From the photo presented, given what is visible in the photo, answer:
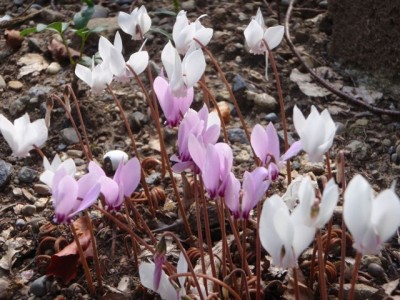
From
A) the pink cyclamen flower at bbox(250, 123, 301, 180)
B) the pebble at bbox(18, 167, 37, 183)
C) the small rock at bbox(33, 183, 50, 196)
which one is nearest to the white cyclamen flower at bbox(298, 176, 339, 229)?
the pink cyclamen flower at bbox(250, 123, 301, 180)

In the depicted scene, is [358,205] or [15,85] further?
[15,85]

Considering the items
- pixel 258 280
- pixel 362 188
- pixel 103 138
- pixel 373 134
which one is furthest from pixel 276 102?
pixel 362 188

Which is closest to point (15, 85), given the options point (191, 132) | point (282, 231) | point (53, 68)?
point (53, 68)

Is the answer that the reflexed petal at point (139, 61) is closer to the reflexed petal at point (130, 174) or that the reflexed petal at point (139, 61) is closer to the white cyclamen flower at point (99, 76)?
the white cyclamen flower at point (99, 76)

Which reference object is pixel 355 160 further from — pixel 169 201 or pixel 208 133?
pixel 208 133

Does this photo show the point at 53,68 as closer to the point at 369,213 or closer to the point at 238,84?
the point at 238,84

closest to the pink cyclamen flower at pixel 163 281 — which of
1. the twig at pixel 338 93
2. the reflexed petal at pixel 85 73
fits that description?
the reflexed petal at pixel 85 73
